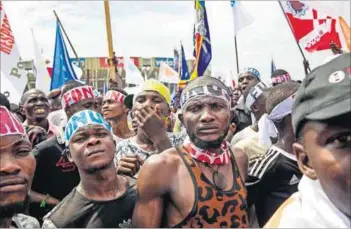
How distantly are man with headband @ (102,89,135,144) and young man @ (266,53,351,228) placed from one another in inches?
151

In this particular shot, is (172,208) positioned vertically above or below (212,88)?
below

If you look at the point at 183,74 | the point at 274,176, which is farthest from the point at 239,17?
the point at 274,176

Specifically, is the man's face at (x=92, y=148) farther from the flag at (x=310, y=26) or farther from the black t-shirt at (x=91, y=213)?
the flag at (x=310, y=26)

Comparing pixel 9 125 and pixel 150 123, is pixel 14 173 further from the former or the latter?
pixel 150 123

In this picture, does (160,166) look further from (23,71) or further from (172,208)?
(23,71)

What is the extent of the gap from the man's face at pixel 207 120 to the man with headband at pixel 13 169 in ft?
3.52

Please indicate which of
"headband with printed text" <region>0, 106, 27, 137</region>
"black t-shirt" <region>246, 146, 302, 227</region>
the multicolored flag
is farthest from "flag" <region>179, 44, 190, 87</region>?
"headband with printed text" <region>0, 106, 27, 137</region>

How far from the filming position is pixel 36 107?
5645 millimetres

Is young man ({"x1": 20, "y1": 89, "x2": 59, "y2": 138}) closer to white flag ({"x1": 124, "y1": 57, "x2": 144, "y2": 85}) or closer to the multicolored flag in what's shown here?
the multicolored flag

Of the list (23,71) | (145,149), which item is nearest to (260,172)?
(145,149)

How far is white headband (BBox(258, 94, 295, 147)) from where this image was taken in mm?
3471

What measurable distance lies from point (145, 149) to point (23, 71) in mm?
5128

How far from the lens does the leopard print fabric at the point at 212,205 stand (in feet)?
8.54

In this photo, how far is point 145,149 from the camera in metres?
4.00
